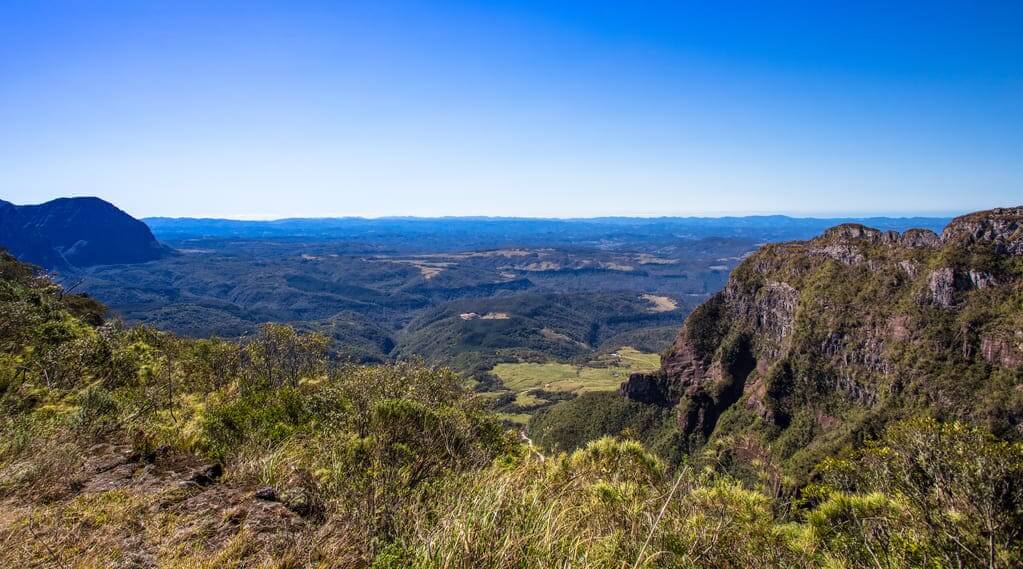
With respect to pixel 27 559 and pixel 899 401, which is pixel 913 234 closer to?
pixel 899 401

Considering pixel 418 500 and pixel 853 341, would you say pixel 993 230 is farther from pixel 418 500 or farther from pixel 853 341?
pixel 418 500

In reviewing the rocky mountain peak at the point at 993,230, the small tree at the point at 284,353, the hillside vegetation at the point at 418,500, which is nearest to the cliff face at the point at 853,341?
the rocky mountain peak at the point at 993,230

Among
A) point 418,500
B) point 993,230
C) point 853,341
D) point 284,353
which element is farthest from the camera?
point 853,341

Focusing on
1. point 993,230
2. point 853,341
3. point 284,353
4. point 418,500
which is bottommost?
point 853,341

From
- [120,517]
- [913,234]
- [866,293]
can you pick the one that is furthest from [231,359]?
Result: [913,234]

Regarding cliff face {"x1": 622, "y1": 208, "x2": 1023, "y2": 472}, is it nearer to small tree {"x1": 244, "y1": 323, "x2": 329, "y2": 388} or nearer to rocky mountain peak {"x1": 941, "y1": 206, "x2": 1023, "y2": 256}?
rocky mountain peak {"x1": 941, "y1": 206, "x2": 1023, "y2": 256}

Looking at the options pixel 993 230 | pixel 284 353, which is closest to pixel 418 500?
pixel 284 353
